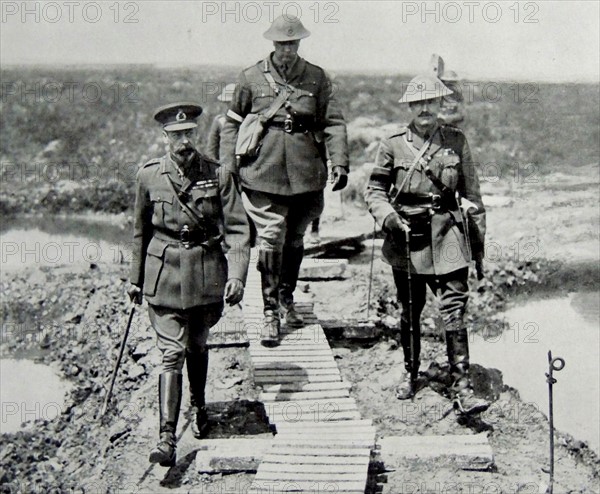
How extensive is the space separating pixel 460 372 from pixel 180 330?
2.00 m

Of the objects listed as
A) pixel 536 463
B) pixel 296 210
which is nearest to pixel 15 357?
pixel 296 210

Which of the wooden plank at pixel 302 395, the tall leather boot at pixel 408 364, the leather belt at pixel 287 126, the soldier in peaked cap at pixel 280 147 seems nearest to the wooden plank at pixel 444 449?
the wooden plank at pixel 302 395

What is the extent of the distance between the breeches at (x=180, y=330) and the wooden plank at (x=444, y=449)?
1426 millimetres

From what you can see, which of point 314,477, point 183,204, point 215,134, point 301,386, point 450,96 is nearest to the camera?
point 314,477

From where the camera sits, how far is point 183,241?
236 inches

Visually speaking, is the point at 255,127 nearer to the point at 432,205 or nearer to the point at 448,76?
the point at 432,205

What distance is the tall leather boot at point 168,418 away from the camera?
18.2 ft

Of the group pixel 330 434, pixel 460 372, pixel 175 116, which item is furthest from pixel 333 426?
pixel 175 116

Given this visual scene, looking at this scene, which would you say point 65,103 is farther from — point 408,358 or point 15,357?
point 408,358

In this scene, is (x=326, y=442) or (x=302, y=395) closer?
(x=326, y=442)

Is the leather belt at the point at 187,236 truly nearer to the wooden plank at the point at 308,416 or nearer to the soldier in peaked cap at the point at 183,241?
the soldier in peaked cap at the point at 183,241

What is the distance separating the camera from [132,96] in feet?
80.7

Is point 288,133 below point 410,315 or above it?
above

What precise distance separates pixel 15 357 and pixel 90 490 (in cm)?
591
